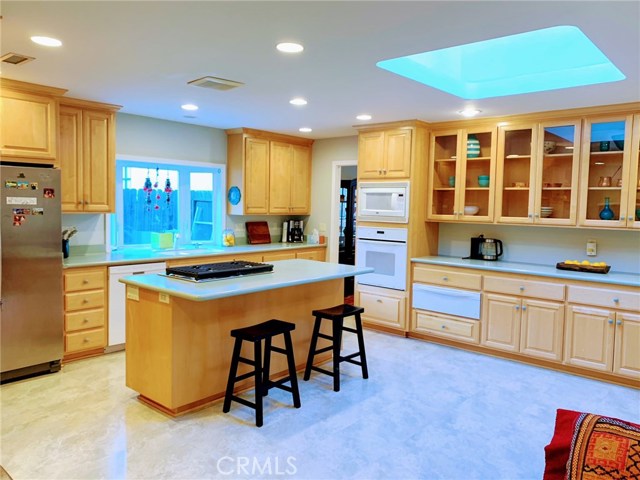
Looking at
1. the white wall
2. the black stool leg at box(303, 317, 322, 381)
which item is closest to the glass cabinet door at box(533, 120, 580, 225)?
the white wall

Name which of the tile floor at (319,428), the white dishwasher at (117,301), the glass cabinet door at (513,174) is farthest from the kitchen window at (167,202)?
the glass cabinet door at (513,174)

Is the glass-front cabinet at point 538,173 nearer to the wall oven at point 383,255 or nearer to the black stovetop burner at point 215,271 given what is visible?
the wall oven at point 383,255

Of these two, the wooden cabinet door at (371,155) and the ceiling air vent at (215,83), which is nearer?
the ceiling air vent at (215,83)

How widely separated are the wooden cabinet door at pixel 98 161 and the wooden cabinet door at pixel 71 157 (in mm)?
46

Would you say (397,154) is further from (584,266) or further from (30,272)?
(30,272)

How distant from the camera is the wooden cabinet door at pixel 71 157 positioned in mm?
4289

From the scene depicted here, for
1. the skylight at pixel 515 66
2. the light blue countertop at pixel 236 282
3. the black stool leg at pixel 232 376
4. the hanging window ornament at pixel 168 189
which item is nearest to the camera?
the light blue countertop at pixel 236 282

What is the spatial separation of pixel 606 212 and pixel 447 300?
1681 mm

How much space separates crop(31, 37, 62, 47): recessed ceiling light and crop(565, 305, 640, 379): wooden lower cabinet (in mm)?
4377

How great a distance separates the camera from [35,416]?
10.3 ft

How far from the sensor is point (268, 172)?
6156 mm

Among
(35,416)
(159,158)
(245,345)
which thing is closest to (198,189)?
(159,158)

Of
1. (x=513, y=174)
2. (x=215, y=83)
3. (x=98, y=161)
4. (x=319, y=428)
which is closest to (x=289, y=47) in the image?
(x=215, y=83)

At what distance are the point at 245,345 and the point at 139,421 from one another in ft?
2.97
